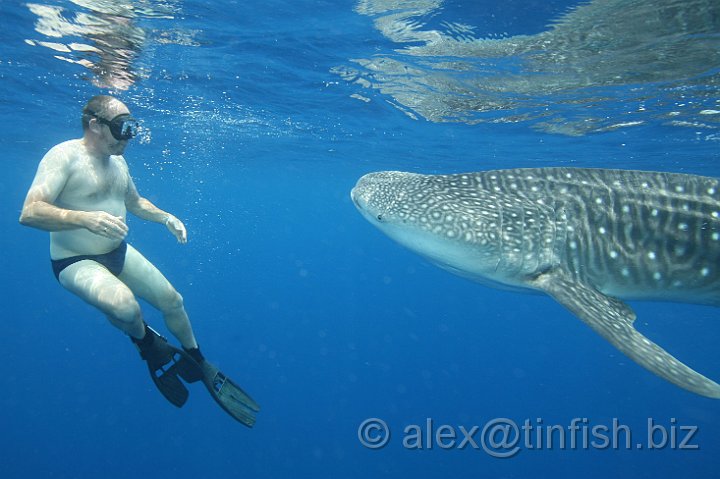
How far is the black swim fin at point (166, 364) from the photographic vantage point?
509 centimetres

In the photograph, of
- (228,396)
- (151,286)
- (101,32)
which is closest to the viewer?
(151,286)

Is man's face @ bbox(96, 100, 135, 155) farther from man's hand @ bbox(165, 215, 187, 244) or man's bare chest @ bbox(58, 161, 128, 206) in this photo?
man's hand @ bbox(165, 215, 187, 244)

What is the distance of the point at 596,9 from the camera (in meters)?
7.22

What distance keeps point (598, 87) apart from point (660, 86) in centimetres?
146

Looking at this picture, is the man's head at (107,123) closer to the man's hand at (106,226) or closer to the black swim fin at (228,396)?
the man's hand at (106,226)

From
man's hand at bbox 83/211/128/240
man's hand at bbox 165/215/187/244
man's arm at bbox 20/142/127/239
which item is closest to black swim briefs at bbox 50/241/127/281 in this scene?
man's hand at bbox 165/215/187/244

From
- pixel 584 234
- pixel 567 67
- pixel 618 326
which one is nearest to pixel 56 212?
pixel 618 326

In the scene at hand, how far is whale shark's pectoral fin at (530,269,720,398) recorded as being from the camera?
336 cm

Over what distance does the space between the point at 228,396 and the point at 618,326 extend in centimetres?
483

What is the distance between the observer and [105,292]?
4359mm

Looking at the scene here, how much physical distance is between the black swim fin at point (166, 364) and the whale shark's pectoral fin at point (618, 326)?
448 cm

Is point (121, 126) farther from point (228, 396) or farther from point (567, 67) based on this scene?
point (567, 67)

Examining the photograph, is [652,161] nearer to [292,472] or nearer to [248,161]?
[292,472]

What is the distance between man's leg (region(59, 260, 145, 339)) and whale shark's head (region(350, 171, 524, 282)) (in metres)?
2.77
